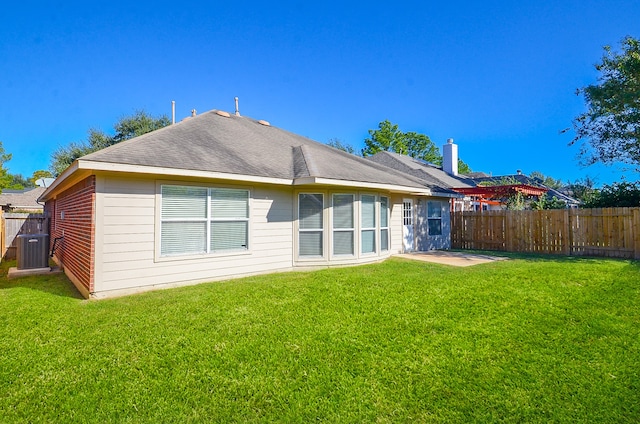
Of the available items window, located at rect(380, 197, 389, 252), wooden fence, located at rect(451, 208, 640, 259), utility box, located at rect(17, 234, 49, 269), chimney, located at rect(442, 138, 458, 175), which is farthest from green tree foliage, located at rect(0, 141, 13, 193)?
wooden fence, located at rect(451, 208, 640, 259)

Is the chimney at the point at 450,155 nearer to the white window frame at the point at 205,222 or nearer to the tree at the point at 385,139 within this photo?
the white window frame at the point at 205,222

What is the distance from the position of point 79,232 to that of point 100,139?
95.0 feet

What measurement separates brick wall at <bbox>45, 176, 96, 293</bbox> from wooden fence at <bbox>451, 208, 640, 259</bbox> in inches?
534

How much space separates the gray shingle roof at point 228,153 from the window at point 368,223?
0.69 meters

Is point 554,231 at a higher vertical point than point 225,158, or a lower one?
lower

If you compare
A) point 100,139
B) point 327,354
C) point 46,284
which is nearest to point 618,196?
point 327,354

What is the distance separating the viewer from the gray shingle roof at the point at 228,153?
6.57 meters

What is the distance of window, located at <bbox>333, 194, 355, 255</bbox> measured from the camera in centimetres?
890

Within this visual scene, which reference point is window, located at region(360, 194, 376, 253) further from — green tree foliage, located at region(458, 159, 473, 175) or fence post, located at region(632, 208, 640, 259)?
green tree foliage, located at region(458, 159, 473, 175)

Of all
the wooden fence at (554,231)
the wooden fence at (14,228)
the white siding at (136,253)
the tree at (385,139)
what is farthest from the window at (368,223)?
the tree at (385,139)

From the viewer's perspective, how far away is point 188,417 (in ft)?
9.16

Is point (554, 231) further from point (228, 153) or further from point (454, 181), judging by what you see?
point (228, 153)

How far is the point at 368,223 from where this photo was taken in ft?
31.3

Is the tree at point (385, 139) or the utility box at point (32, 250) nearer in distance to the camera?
the utility box at point (32, 250)
